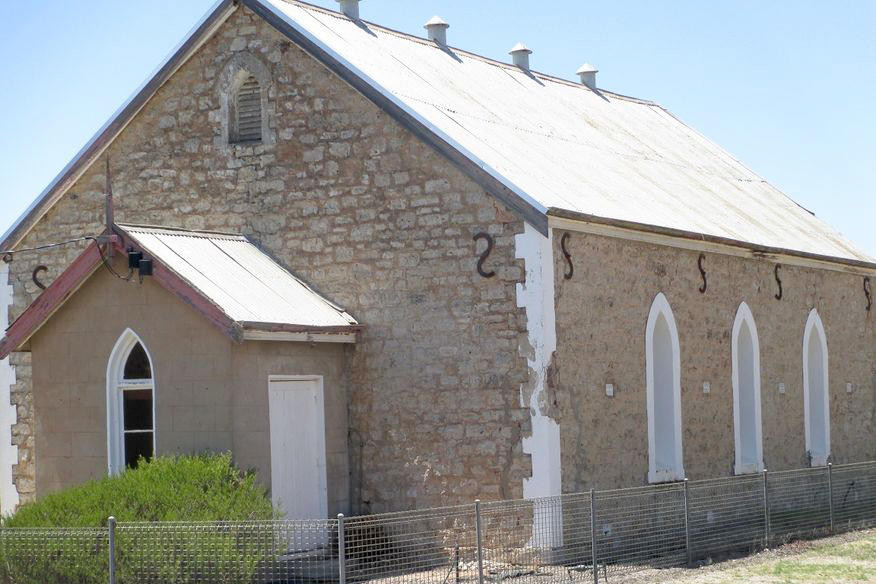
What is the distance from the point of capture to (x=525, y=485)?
17.6m

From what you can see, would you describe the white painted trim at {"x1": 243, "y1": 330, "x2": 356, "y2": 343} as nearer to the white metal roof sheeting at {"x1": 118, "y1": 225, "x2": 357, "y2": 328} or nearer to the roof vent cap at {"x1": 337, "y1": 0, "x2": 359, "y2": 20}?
the white metal roof sheeting at {"x1": 118, "y1": 225, "x2": 357, "y2": 328}

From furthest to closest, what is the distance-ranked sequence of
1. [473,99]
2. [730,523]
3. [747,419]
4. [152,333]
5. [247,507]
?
[747,419] → [473,99] → [730,523] → [152,333] → [247,507]

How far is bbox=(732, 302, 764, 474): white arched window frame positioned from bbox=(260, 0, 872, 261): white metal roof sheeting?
1.42 meters

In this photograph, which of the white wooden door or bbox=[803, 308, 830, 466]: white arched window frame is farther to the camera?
bbox=[803, 308, 830, 466]: white arched window frame

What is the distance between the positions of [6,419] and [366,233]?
607 centimetres

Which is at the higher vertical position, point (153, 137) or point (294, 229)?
point (153, 137)

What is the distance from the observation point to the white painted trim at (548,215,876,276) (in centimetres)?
1827

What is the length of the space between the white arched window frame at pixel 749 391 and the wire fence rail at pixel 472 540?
1900 mm

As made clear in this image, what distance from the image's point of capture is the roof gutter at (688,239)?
18109 mm

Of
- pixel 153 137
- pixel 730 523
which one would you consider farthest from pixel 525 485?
pixel 153 137

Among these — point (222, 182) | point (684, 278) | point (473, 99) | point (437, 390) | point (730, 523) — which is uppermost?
point (473, 99)

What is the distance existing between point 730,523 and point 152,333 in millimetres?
7572

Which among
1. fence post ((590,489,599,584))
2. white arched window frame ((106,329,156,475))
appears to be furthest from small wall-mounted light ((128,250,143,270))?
fence post ((590,489,599,584))

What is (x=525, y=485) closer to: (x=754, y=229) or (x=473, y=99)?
(x=473, y=99)
